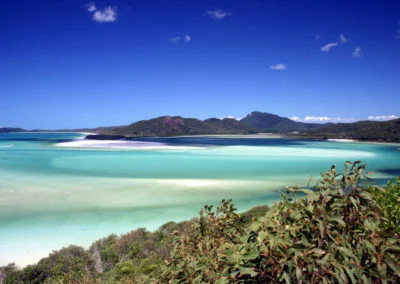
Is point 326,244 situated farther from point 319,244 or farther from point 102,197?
point 102,197

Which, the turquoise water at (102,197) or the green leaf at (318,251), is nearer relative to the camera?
the green leaf at (318,251)

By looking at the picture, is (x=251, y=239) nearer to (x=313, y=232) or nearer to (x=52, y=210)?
(x=313, y=232)

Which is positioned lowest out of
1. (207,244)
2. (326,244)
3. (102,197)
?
(102,197)

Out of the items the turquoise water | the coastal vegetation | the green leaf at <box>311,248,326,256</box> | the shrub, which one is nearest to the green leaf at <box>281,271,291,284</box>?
the coastal vegetation

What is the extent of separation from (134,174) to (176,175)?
398cm

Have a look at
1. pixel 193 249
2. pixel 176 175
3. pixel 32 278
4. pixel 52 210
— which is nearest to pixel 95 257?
pixel 32 278

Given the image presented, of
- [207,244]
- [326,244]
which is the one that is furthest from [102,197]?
[326,244]

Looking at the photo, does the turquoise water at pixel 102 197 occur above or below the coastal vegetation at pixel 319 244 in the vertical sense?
below

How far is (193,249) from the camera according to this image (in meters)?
3.25

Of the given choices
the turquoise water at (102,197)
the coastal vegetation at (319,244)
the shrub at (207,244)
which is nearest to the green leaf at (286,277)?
the coastal vegetation at (319,244)

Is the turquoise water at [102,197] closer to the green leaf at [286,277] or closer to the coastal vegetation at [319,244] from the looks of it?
the coastal vegetation at [319,244]

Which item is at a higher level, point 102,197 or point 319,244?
point 319,244

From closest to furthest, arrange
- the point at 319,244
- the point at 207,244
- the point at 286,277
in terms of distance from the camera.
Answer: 1. the point at 286,277
2. the point at 319,244
3. the point at 207,244

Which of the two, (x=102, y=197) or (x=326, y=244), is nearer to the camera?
(x=326, y=244)
